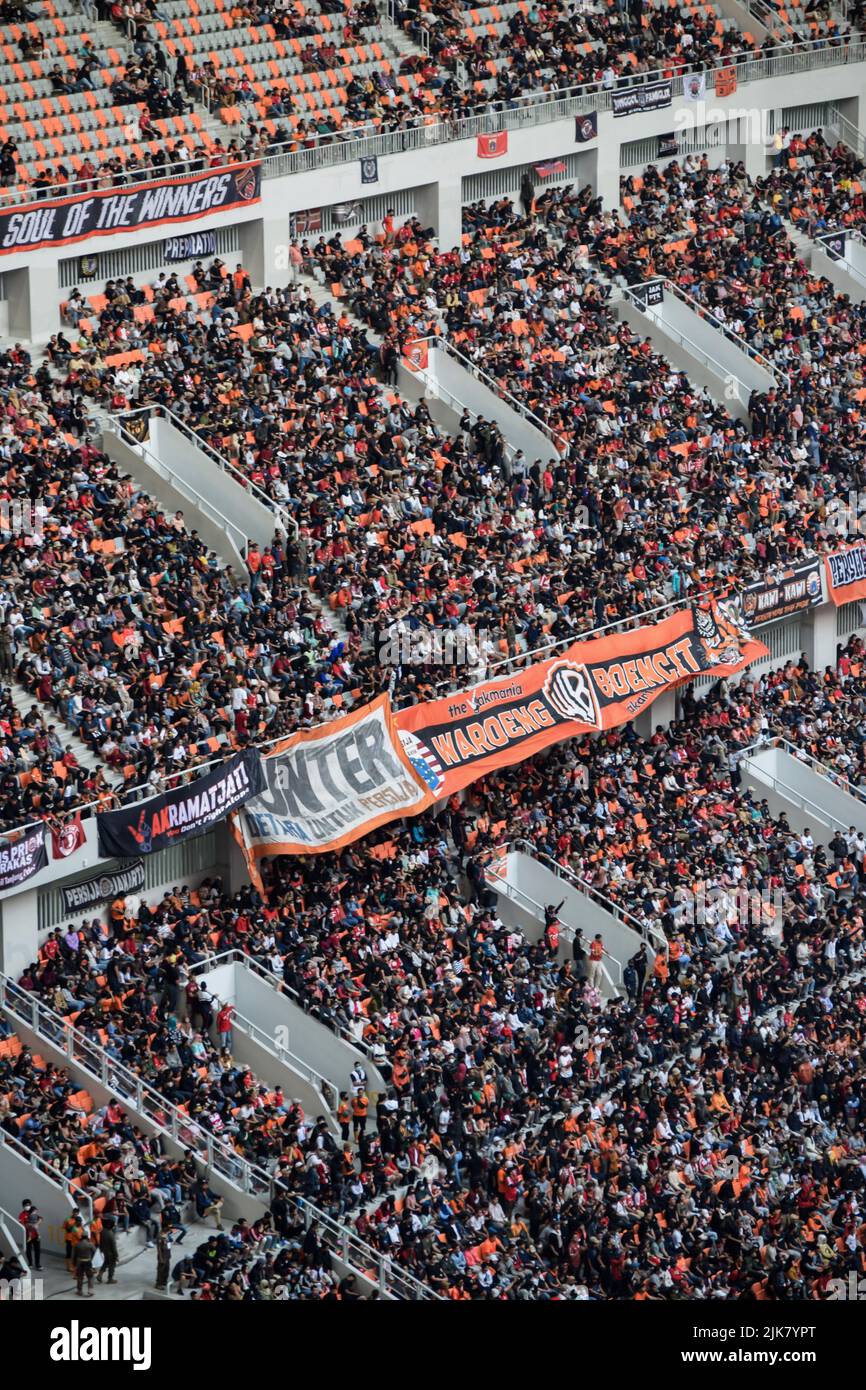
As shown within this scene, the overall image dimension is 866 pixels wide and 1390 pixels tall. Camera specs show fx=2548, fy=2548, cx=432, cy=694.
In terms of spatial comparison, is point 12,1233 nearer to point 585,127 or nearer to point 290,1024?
point 290,1024

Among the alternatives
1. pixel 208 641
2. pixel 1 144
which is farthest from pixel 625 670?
pixel 1 144

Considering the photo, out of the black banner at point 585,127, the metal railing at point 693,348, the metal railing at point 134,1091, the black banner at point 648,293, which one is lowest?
the metal railing at point 134,1091

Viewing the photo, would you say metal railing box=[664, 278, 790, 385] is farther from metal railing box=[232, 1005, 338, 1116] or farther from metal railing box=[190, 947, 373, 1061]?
metal railing box=[232, 1005, 338, 1116]

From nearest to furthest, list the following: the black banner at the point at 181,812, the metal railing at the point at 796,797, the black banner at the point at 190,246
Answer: the black banner at the point at 181,812, the metal railing at the point at 796,797, the black banner at the point at 190,246

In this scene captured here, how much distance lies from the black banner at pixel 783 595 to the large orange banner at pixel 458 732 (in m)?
0.63

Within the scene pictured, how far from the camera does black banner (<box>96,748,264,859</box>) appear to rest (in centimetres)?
3562

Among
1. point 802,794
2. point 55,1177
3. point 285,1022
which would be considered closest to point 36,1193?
point 55,1177

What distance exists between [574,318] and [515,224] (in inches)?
106

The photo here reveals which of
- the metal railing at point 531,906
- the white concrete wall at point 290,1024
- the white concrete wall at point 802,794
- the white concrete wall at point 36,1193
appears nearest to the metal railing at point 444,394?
→ the white concrete wall at point 802,794

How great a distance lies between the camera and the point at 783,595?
158 ft

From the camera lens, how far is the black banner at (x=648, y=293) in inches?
2112

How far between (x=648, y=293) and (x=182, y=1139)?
26.6 metres

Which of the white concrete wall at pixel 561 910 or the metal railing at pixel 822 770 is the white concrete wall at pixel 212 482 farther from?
the metal railing at pixel 822 770

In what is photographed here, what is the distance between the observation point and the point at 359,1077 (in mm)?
35219
